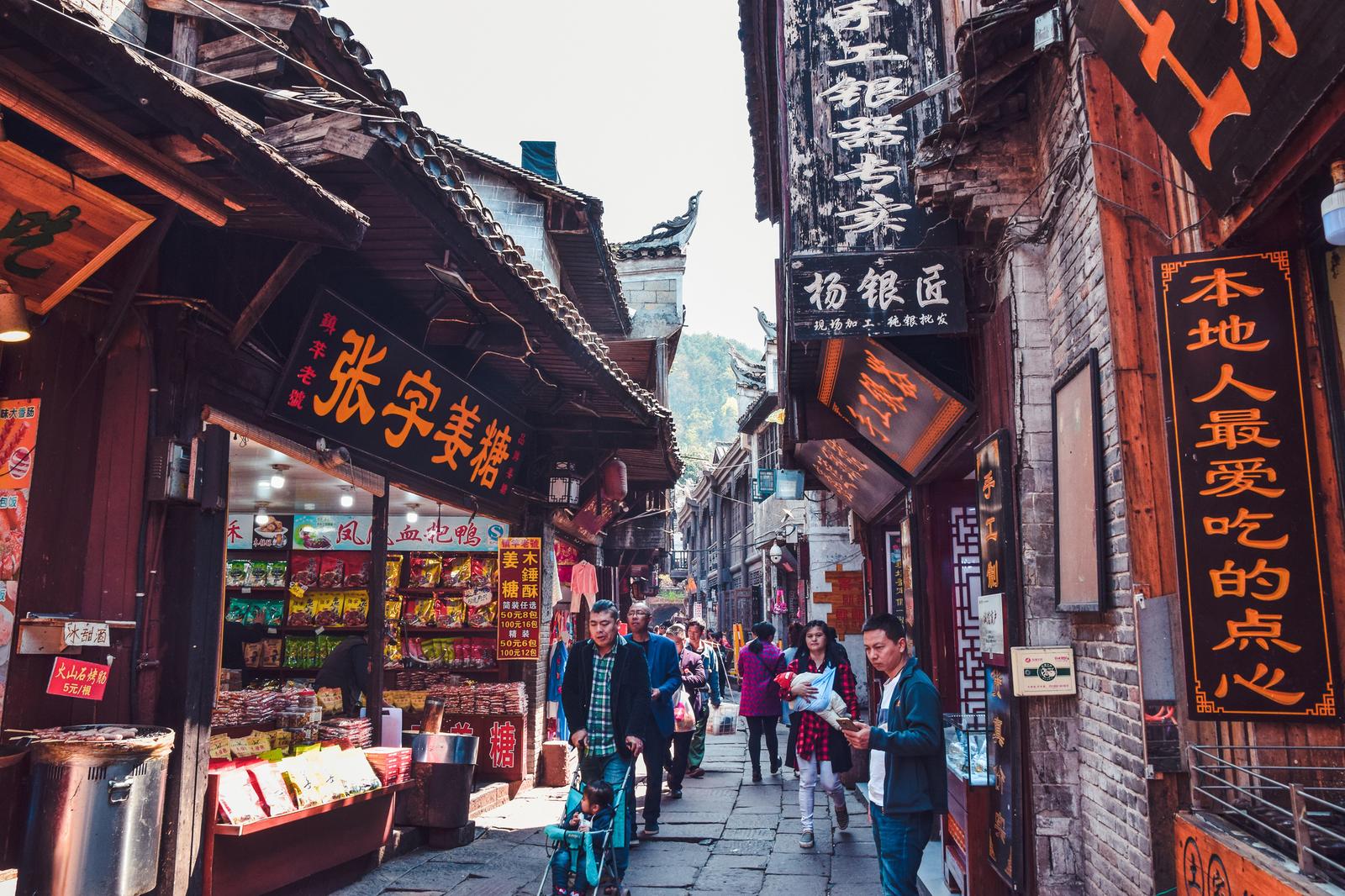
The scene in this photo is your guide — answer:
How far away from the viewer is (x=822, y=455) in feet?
42.8

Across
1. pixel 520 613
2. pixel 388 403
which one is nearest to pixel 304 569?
pixel 520 613

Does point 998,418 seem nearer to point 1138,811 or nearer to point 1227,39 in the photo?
point 1138,811

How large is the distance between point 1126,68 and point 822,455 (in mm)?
9216

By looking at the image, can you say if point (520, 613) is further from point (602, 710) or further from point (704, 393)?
point (704, 393)

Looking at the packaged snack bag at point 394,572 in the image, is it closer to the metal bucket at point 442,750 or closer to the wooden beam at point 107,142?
the metal bucket at point 442,750

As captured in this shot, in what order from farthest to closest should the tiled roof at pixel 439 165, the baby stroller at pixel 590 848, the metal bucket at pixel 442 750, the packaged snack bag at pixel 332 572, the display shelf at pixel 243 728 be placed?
the packaged snack bag at pixel 332 572 → the metal bucket at pixel 442 750 → the display shelf at pixel 243 728 → the baby stroller at pixel 590 848 → the tiled roof at pixel 439 165

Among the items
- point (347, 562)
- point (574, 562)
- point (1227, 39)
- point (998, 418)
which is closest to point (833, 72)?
point (998, 418)

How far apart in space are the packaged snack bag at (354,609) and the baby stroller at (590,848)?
6.04 meters

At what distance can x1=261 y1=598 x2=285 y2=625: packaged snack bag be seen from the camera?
11.7 meters

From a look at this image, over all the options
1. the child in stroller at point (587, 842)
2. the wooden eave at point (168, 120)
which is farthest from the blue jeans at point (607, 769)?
the wooden eave at point (168, 120)

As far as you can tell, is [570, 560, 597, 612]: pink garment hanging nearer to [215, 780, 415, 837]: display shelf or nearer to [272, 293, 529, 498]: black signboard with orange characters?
[272, 293, 529, 498]: black signboard with orange characters

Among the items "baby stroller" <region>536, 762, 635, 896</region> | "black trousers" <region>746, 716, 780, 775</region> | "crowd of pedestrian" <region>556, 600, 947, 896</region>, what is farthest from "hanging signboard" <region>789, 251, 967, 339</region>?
"black trousers" <region>746, 716, 780, 775</region>

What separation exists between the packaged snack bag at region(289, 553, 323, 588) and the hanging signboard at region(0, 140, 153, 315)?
7453 millimetres

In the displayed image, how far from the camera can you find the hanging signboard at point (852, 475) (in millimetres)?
10695
